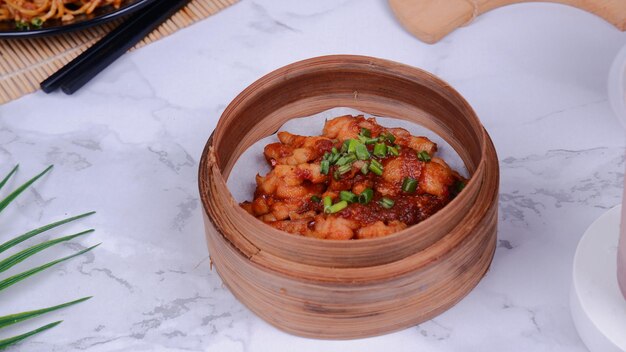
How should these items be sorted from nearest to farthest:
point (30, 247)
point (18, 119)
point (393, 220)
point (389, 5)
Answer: point (393, 220)
point (30, 247)
point (18, 119)
point (389, 5)

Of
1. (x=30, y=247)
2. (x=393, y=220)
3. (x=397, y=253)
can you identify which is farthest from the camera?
(x=30, y=247)

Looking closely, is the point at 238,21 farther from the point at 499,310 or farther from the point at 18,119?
the point at 499,310

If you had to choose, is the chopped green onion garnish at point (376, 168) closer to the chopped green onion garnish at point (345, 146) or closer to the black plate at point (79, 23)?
the chopped green onion garnish at point (345, 146)

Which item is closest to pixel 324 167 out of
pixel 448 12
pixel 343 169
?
pixel 343 169

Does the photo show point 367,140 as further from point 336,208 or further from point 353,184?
point 336,208

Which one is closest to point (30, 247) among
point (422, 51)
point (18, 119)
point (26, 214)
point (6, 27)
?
point (26, 214)

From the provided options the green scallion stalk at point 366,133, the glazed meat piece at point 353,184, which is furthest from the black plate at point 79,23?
the green scallion stalk at point 366,133
